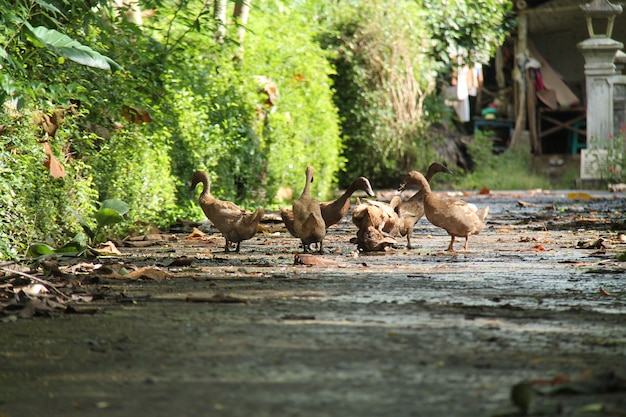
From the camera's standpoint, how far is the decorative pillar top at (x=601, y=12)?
75.7 feet

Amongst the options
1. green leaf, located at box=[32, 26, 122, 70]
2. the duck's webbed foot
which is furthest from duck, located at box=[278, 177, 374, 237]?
green leaf, located at box=[32, 26, 122, 70]

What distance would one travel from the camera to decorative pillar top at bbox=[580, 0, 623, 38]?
23078 millimetres

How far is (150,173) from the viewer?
9.96 m

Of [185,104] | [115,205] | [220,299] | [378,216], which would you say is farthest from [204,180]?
[220,299]

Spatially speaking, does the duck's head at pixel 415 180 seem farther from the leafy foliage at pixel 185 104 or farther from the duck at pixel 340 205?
the leafy foliage at pixel 185 104

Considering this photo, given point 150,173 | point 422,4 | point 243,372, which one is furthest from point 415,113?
point 243,372

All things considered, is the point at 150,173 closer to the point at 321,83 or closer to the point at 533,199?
the point at 321,83

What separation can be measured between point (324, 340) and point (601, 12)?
20.7 meters

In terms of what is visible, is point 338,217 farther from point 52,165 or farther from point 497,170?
point 497,170

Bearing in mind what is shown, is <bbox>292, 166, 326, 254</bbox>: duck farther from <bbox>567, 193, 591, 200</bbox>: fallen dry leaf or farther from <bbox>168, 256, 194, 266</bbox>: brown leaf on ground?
<bbox>567, 193, 591, 200</bbox>: fallen dry leaf

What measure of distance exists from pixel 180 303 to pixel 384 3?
59.4 ft

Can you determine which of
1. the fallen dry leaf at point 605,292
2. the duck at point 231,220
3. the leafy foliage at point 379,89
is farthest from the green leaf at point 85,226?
the leafy foliage at point 379,89

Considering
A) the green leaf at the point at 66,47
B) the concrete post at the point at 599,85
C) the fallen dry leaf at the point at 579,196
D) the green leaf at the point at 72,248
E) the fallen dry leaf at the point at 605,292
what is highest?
the concrete post at the point at 599,85

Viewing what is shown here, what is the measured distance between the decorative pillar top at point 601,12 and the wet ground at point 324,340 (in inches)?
654
